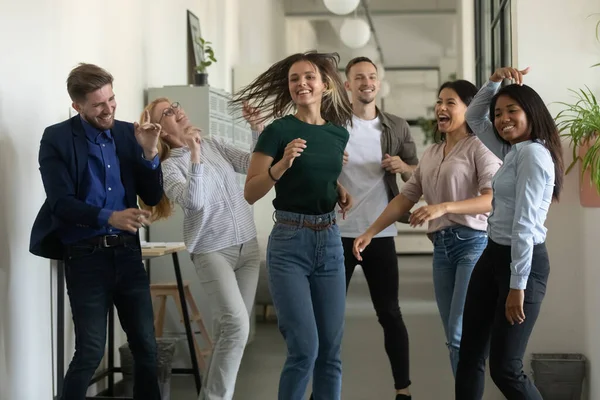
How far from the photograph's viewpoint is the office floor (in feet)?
15.3

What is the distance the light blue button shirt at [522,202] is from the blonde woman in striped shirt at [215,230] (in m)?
1.21

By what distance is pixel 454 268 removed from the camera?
352 centimetres

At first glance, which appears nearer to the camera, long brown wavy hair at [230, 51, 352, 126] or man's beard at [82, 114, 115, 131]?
long brown wavy hair at [230, 51, 352, 126]

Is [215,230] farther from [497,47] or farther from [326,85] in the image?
[497,47]

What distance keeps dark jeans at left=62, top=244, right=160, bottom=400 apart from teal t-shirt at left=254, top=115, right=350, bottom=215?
69cm

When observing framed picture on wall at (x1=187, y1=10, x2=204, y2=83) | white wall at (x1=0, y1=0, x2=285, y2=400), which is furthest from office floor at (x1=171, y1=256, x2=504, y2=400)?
framed picture on wall at (x1=187, y1=10, x2=204, y2=83)

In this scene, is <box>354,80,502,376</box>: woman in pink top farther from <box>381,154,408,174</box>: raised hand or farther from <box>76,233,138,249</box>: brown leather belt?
<box>76,233,138,249</box>: brown leather belt

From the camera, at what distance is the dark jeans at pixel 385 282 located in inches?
151

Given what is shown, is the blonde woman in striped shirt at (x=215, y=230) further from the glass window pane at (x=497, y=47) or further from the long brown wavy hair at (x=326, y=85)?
the glass window pane at (x=497, y=47)

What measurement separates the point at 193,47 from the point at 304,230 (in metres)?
4.34

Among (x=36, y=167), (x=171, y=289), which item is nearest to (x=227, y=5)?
(x=171, y=289)

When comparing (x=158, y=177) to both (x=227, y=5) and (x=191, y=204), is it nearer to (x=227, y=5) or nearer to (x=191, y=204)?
(x=191, y=204)

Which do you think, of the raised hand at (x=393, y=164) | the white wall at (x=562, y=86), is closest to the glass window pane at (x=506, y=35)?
the white wall at (x=562, y=86)

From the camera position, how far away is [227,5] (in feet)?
28.5
